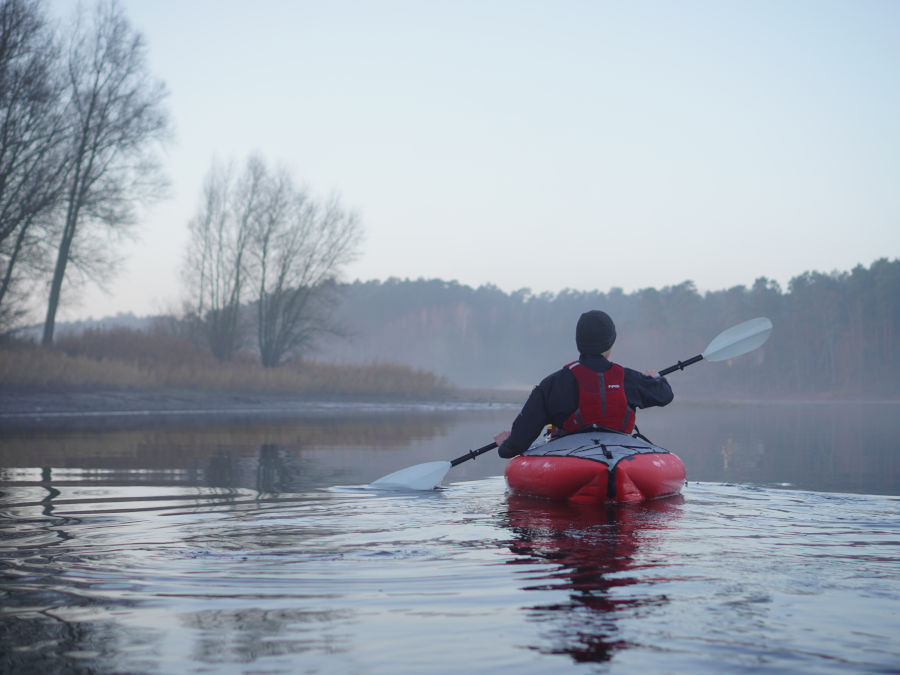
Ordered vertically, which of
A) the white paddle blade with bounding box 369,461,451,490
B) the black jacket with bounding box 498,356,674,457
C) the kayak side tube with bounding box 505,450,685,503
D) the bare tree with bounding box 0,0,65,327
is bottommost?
the white paddle blade with bounding box 369,461,451,490

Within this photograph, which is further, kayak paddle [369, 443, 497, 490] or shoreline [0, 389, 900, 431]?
shoreline [0, 389, 900, 431]

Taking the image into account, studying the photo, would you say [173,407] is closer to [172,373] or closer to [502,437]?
[172,373]

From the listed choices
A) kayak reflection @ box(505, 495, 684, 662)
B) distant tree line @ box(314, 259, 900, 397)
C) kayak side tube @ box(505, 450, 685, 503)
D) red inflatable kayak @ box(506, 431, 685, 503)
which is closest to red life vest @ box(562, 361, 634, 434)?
red inflatable kayak @ box(506, 431, 685, 503)

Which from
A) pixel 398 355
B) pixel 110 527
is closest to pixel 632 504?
pixel 110 527

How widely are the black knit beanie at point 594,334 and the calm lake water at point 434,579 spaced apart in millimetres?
1231

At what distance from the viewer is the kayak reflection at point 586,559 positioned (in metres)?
2.71

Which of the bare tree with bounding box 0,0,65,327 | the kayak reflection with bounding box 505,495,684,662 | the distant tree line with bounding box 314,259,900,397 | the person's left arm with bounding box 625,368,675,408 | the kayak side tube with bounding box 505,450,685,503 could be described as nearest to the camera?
the kayak reflection with bounding box 505,495,684,662

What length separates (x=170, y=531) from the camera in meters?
4.86

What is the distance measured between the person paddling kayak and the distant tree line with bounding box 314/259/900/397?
24425mm

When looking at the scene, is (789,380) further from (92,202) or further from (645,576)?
(645,576)

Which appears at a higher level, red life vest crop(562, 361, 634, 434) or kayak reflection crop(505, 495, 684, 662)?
red life vest crop(562, 361, 634, 434)

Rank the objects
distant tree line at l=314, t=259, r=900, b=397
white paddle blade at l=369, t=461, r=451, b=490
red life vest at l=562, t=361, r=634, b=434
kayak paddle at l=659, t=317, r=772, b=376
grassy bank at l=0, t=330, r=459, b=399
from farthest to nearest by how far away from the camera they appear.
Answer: distant tree line at l=314, t=259, r=900, b=397
grassy bank at l=0, t=330, r=459, b=399
kayak paddle at l=659, t=317, r=772, b=376
white paddle blade at l=369, t=461, r=451, b=490
red life vest at l=562, t=361, r=634, b=434

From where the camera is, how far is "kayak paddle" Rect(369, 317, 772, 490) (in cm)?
776

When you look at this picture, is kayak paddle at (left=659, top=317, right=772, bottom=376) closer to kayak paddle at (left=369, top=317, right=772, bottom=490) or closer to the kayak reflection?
kayak paddle at (left=369, top=317, right=772, bottom=490)
